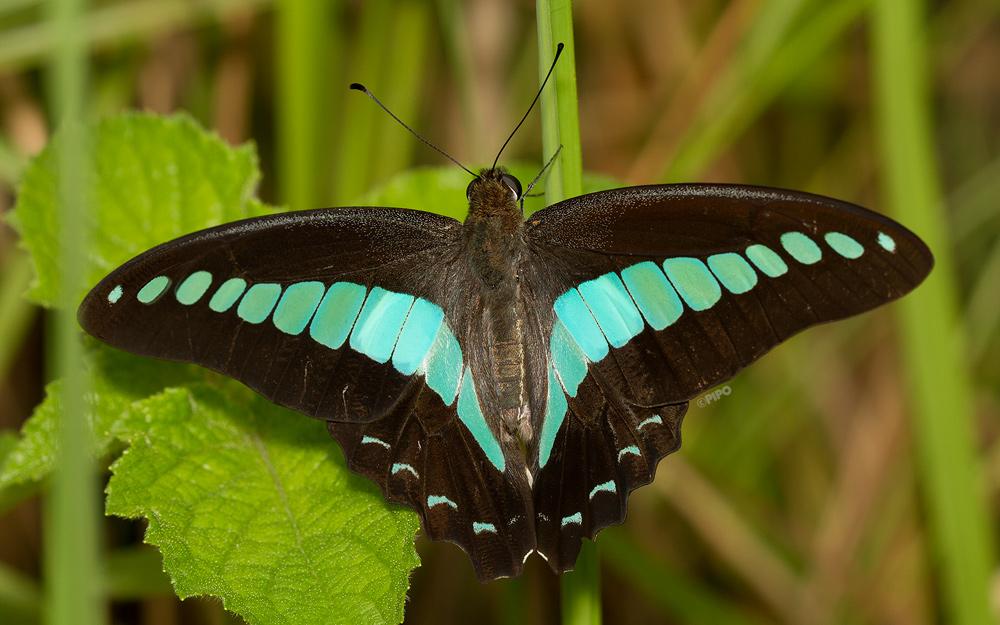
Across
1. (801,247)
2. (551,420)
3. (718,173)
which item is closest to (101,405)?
(551,420)

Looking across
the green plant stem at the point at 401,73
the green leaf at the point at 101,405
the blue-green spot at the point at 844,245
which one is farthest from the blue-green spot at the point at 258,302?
the green plant stem at the point at 401,73

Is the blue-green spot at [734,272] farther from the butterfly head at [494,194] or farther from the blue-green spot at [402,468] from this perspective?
the blue-green spot at [402,468]

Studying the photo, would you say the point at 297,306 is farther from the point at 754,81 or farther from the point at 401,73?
the point at 754,81

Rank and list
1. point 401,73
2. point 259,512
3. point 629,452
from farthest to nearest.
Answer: point 401,73 → point 629,452 → point 259,512

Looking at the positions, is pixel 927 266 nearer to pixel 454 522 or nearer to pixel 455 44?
pixel 454 522

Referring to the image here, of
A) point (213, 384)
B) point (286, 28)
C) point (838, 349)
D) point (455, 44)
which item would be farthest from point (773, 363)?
point (213, 384)

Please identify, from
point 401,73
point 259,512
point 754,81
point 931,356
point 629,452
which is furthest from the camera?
point 401,73
